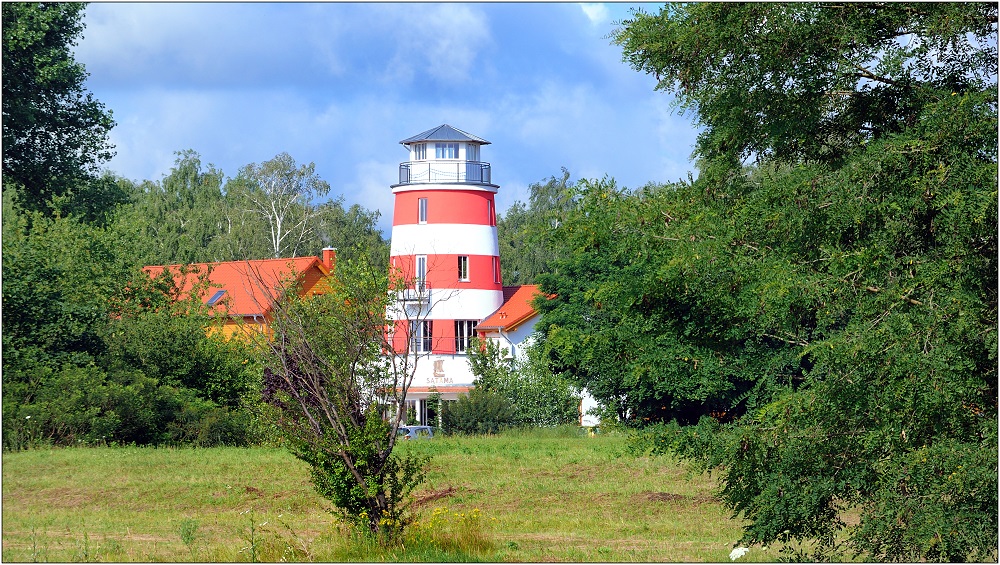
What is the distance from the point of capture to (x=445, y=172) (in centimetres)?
4212

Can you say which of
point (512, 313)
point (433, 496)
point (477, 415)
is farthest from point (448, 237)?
point (433, 496)

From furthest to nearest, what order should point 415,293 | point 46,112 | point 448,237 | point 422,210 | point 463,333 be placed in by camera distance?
point 463,333 < point 422,210 < point 448,237 < point 46,112 < point 415,293

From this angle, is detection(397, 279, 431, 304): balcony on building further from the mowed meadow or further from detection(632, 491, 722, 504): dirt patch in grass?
detection(632, 491, 722, 504): dirt patch in grass

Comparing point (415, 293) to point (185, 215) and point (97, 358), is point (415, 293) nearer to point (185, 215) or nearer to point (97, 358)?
point (97, 358)

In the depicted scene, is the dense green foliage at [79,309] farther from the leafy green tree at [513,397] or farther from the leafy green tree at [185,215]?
the leafy green tree at [185,215]

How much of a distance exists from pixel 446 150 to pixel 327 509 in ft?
92.8

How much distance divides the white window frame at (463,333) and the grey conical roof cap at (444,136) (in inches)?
285

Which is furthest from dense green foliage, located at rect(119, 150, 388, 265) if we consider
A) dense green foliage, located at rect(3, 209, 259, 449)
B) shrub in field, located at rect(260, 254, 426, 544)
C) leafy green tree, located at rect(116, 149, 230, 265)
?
shrub in field, located at rect(260, 254, 426, 544)

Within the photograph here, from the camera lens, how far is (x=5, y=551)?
41.0 ft

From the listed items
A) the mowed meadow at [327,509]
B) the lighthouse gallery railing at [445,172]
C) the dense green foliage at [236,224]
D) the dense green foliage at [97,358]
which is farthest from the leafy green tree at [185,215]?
the mowed meadow at [327,509]

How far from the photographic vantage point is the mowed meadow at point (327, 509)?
12219mm

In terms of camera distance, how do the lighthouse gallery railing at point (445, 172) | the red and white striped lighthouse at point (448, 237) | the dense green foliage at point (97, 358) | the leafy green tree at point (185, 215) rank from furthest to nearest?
the leafy green tree at point (185, 215) < the lighthouse gallery railing at point (445, 172) < the red and white striped lighthouse at point (448, 237) < the dense green foliage at point (97, 358)

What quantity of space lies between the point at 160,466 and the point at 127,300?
35.6 ft

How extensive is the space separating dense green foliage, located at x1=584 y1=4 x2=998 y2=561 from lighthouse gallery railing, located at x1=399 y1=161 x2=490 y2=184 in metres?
29.5
